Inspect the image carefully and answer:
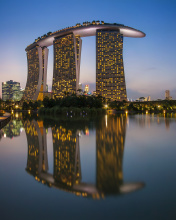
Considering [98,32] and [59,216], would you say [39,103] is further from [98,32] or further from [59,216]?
[59,216]

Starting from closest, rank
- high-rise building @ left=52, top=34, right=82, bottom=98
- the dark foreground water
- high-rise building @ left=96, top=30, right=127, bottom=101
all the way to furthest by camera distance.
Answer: the dark foreground water → high-rise building @ left=52, top=34, right=82, bottom=98 → high-rise building @ left=96, top=30, right=127, bottom=101

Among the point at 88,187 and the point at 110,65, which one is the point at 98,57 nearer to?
the point at 110,65

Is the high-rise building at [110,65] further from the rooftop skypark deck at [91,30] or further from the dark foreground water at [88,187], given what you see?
the dark foreground water at [88,187]

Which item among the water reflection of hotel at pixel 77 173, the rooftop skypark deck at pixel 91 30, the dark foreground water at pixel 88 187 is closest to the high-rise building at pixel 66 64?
the rooftop skypark deck at pixel 91 30

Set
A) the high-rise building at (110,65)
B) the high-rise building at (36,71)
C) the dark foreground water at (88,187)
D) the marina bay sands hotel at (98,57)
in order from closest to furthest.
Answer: the dark foreground water at (88,187), the marina bay sands hotel at (98,57), the high-rise building at (110,65), the high-rise building at (36,71)

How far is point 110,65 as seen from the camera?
4520 inches

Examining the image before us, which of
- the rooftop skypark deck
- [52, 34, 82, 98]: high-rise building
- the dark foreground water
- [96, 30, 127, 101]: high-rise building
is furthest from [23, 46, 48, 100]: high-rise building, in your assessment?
the dark foreground water

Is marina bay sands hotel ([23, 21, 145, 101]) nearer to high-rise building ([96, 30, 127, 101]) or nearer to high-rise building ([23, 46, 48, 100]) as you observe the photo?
high-rise building ([96, 30, 127, 101])

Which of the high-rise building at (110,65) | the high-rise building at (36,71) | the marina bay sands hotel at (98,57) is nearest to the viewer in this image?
the marina bay sands hotel at (98,57)

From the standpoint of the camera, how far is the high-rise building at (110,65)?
113 metres

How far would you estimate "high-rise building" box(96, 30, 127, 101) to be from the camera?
113 m

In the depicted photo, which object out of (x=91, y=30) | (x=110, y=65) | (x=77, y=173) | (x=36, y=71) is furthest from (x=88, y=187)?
(x=36, y=71)

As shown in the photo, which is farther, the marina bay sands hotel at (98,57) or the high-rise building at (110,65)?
the high-rise building at (110,65)

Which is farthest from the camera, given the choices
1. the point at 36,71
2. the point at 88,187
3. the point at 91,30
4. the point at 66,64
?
the point at 36,71
